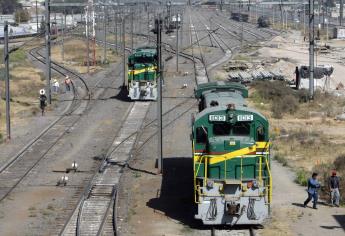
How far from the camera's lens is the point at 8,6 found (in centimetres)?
15875

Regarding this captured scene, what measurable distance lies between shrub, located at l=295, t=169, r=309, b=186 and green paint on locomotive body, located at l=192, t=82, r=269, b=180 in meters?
5.78

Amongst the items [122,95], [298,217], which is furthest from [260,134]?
Answer: [122,95]

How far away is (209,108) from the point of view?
1909cm

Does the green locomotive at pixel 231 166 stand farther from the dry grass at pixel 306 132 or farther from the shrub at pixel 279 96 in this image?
the shrub at pixel 279 96

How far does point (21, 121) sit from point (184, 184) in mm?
16476

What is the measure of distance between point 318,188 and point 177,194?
449cm

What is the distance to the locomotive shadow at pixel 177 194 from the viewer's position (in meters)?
20.8

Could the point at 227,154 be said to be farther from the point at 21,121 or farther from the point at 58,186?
the point at 21,121

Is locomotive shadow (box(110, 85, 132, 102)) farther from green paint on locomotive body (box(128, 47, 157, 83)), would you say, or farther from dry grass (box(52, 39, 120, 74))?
dry grass (box(52, 39, 120, 74))

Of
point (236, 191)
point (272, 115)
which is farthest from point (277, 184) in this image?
point (272, 115)

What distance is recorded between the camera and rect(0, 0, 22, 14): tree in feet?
515

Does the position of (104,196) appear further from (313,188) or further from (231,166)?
(313,188)

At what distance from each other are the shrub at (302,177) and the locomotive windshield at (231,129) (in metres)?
6.08

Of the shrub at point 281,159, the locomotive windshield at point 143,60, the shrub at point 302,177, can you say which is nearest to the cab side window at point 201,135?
the shrub at point 302,177
